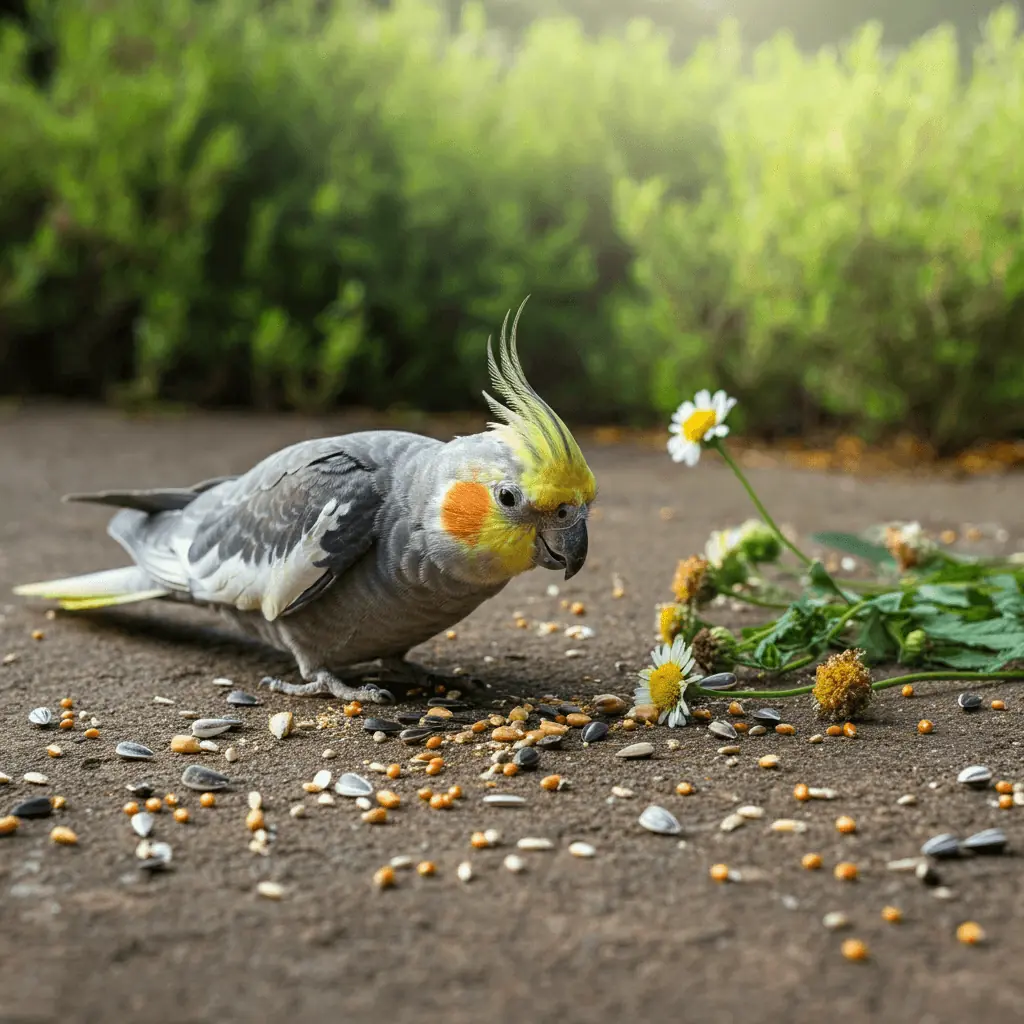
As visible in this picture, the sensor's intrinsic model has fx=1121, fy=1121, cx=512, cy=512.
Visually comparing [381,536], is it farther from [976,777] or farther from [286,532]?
[976,777]

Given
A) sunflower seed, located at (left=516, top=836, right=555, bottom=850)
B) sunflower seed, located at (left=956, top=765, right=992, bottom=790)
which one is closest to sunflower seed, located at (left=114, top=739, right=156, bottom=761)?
sunflower seed, located at (left=516, top=836, right=555, bottom=850)

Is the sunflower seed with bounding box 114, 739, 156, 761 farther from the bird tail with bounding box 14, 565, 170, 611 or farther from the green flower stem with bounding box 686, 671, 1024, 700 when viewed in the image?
the green flower stem with bounding box 686, 671, 1024, 700

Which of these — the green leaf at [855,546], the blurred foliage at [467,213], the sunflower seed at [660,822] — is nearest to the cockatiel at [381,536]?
the sunflower seed at [660,822]

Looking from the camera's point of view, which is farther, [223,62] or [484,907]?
[223,62]

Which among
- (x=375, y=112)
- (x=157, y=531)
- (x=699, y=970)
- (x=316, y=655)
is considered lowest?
(x=699, y=970)

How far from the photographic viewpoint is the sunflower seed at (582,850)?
231 centimetres

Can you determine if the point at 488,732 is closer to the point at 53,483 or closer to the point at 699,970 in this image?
the point at 699,970

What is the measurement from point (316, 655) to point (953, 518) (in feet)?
12.9

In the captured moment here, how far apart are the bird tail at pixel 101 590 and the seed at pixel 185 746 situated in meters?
0.87

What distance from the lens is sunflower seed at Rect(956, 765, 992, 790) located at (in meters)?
2.60

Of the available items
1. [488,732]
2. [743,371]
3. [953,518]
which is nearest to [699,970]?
[488,732]

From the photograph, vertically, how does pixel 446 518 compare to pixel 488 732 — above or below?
above

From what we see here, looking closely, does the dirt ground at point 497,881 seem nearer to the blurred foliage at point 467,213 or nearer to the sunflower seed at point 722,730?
the sunflower seed at point 722,730

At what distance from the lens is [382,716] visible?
318cm
